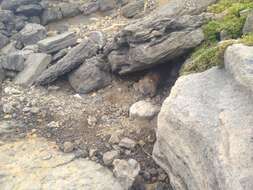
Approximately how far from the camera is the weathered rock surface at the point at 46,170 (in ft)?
37.6

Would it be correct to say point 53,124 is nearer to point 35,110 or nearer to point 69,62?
point 35,110

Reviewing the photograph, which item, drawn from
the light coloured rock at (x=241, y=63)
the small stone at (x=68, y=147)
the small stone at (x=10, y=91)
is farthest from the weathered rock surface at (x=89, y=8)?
the light coloured rock at (x=241, y=63)

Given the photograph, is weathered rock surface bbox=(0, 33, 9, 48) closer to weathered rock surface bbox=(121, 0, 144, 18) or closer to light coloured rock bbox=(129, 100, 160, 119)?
weathered rock surface bbox=(121, 0, 144, 18)

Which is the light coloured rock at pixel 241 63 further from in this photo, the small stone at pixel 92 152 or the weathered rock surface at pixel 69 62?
the weathered rock surface at pixel 69 62

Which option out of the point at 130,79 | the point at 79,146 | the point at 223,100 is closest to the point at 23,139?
the point at 79,146

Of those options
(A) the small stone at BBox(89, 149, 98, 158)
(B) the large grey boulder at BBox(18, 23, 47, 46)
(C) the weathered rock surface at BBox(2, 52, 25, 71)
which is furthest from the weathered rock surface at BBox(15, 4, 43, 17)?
(A) the small stone at BBox(89, 149, 98, 158)

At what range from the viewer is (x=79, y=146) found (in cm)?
1284

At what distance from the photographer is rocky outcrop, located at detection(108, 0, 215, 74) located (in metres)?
13.6

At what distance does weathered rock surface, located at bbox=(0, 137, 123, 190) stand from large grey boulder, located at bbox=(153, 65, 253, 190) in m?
1.98

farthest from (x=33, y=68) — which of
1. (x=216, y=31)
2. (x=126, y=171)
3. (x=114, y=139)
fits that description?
(x=216, y=31)

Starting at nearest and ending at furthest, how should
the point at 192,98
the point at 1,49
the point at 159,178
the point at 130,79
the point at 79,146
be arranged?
1. the point at 192,98
2. the point at 159,178
3. the point at 79,146
4. the point at 130,79
5. the point at 1,49

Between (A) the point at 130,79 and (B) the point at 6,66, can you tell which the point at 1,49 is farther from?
(A) the point at 130,79

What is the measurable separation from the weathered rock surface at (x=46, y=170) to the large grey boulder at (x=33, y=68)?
352cm

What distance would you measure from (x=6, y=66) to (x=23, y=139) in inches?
171
